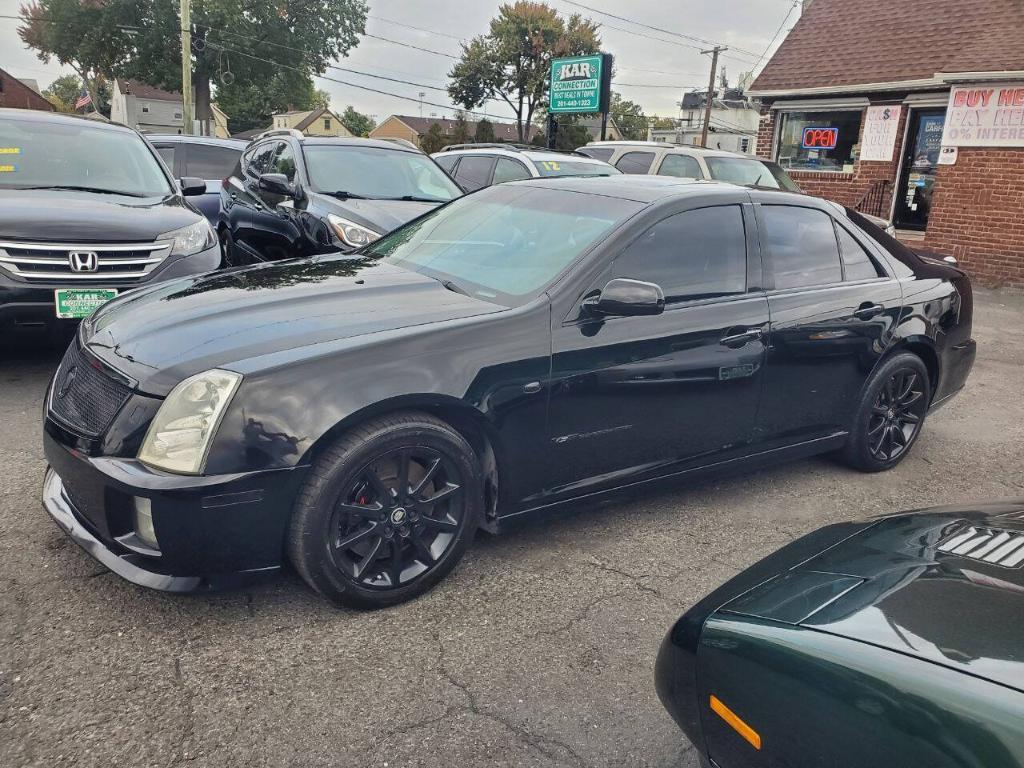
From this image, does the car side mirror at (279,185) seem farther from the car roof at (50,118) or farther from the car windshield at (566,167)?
the car windshield at (566,167)

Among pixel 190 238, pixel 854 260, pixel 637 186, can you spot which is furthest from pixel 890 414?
pixel 190 238

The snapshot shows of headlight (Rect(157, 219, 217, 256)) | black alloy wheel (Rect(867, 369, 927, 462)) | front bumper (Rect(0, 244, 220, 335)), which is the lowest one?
black alloy wheel (Rect(867, 369, 927, 462))

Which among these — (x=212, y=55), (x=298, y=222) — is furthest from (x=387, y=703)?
(x=212, y=55)

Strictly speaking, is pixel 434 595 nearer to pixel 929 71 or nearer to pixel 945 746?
pixel 945 746

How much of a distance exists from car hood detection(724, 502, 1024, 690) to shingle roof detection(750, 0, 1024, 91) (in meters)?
11.9

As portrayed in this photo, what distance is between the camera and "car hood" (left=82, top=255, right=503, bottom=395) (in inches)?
106

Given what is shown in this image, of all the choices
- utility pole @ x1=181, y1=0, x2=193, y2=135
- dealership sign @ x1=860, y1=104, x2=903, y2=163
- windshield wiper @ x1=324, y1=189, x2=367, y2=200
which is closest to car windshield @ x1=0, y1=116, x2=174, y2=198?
windshield wiper @ x1=324, y1=189, x2=367, y2=200

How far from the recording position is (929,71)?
12758mm

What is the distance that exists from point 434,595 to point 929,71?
1326 cm

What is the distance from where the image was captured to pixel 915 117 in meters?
13.2

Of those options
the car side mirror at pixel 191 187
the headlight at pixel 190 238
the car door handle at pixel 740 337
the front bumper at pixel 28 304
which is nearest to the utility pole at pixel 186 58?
the car side mirror at pixel 191 187

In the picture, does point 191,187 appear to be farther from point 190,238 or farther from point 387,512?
point 387,512

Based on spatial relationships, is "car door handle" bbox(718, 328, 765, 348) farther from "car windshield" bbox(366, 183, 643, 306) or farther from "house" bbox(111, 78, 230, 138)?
"house" bbox(111, 78, 230, 138)

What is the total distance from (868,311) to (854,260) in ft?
0.98
